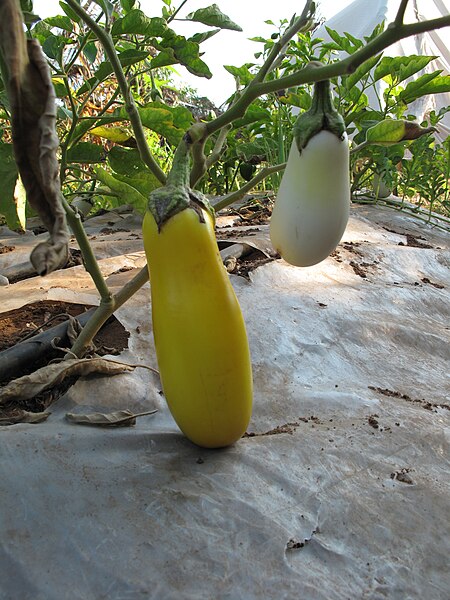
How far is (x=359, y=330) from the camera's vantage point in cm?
129

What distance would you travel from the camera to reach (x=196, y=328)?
2.32ft

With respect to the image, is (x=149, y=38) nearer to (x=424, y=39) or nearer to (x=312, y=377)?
(x=312, y=377)

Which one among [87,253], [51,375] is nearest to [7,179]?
[87,253]

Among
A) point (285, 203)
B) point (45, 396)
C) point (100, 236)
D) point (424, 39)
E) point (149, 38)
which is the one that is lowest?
point (100, 236)

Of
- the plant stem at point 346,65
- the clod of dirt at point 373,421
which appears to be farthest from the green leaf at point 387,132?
the clod of dirt at point 373,421

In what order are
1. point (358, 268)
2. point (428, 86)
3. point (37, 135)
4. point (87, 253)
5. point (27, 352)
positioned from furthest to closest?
point (428, 86) < point (358, 268) < point (27, 352) < point (87, 253) < point (37, 135)

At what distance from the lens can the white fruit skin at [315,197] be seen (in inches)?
30.2

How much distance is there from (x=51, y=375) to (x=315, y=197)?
486 millimetres

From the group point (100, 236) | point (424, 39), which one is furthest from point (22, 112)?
point (424, 39)

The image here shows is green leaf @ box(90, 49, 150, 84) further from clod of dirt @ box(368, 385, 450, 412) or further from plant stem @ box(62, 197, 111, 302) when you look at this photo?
clod of dirt @ box(368, 385, 450, 412)

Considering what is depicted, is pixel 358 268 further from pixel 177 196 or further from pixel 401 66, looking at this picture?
pixel 401 66

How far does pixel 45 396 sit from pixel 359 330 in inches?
27.9

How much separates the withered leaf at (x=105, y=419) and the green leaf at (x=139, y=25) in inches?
31.4

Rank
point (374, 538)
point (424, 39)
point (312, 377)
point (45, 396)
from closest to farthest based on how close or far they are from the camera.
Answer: point (374, 538)
point (45, 396)
point (312, 377)
point (424, 39)
